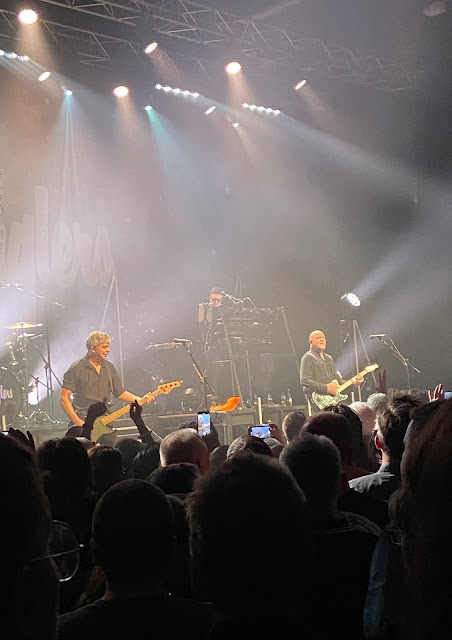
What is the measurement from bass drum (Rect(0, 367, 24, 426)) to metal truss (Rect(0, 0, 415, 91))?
514 centimetres

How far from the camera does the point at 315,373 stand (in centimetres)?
1098

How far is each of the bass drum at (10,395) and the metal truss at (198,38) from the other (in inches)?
202

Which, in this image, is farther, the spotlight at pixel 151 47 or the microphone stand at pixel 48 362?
the spotlight at pixel 151 47

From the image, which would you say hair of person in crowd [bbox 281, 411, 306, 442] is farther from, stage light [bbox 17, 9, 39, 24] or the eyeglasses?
stage light [bbox 17, 9, 39, 24]

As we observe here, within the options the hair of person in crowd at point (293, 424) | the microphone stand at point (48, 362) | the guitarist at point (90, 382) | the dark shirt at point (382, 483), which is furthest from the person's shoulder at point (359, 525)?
the microphone stand at point (48, 362)

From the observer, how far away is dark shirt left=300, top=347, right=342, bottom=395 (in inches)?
427

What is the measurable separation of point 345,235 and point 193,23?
570 centimetres

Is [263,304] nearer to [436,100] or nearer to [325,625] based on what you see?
[436,100]

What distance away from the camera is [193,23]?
12.0 meters

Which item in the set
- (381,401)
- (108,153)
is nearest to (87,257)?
(108,153)

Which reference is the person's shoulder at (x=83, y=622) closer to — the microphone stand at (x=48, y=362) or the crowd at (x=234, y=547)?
the crowd at (x=234, y=547)

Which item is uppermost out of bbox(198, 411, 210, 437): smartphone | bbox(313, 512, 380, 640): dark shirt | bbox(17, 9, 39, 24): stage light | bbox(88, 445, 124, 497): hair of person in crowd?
bbox(17, 9, 39, 24): stage light

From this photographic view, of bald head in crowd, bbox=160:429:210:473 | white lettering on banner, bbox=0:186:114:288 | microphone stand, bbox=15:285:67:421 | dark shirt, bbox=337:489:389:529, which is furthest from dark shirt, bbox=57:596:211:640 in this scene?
white lettering on banner, bbox=0:186:114:288

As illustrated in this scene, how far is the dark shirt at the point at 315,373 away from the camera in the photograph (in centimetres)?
1084
